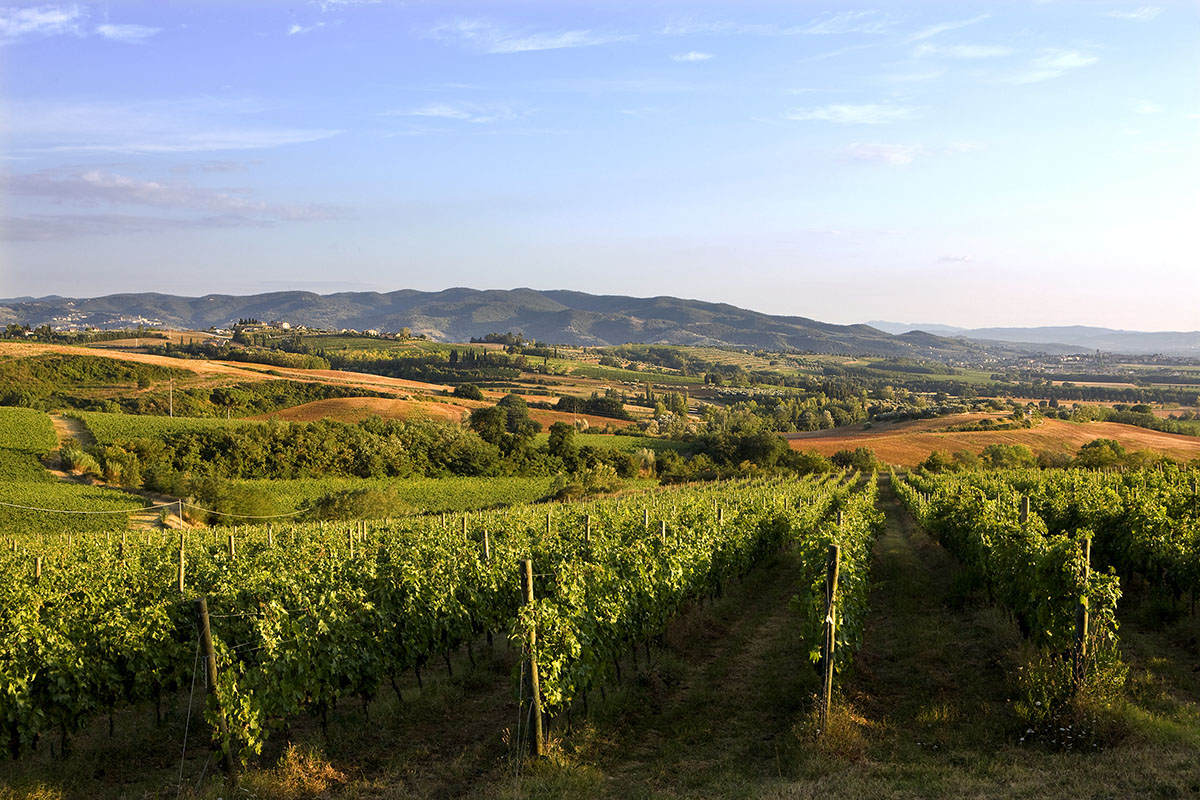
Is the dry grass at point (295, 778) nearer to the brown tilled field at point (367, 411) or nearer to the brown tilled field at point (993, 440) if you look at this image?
the brown tilled field at point (367, 411)

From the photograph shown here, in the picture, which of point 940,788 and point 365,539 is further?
point 365,539

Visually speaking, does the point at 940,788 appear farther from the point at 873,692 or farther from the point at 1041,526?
the point at 1041,526

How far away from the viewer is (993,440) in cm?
6938

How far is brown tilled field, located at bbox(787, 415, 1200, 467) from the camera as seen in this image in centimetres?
6525

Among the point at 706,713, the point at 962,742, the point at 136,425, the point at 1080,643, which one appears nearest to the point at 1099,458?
the point at 1080,643

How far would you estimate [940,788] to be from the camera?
23.2ft

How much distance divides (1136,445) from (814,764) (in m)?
73.0

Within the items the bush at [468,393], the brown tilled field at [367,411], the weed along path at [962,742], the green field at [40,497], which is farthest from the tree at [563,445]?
the weed along path at [962,742]

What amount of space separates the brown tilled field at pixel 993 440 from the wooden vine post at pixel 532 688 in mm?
62912

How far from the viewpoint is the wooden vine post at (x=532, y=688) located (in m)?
8.29

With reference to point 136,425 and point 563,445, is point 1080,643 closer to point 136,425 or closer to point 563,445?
point 563,445

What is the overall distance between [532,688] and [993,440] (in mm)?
72479

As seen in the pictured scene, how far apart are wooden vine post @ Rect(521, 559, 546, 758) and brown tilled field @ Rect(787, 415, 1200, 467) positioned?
62.9 metres

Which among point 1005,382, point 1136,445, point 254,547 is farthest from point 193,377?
point 1005,382
